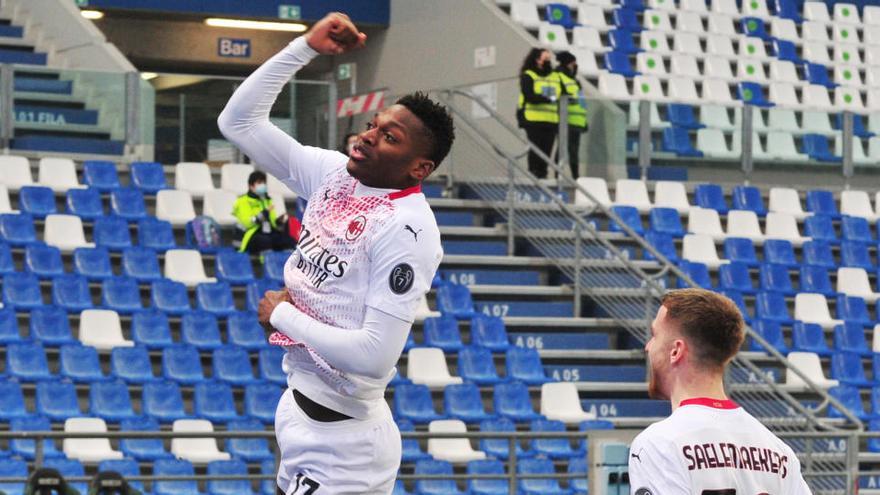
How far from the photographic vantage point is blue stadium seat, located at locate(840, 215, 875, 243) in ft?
62.8

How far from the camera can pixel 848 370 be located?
16953 millimetres

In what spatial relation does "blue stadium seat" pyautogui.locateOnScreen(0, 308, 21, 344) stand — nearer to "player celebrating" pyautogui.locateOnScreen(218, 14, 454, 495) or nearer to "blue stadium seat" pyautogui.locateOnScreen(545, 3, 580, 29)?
"player celebrating" pyautogui.locateOnScreen(218, 14, 454, 495)

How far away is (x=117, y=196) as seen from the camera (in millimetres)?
15805

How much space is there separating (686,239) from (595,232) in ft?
5.76

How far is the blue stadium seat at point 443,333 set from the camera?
49.9 ft

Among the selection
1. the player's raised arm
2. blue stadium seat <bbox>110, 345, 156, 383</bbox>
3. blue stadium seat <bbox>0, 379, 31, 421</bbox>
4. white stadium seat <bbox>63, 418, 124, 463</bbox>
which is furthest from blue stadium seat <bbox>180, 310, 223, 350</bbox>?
the player's raised arm

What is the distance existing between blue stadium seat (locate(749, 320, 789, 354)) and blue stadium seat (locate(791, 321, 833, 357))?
0.17 m

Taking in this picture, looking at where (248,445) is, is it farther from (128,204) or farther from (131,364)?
(128,204)

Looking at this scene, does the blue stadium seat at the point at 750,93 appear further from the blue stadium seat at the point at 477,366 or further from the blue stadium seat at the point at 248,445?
the blue stadium seat at the point at 248,445

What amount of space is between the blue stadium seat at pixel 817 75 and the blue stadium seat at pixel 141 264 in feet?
39.4

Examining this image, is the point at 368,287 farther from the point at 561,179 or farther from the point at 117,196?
the point at 561,179

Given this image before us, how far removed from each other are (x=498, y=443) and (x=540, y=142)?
4.65m

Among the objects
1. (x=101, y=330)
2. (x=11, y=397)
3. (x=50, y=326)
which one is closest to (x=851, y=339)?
(x=101, y=330)

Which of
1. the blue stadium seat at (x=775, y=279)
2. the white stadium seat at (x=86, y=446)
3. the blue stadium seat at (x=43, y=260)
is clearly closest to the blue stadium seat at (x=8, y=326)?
the blue stadium seat at (x=43, y=260)
